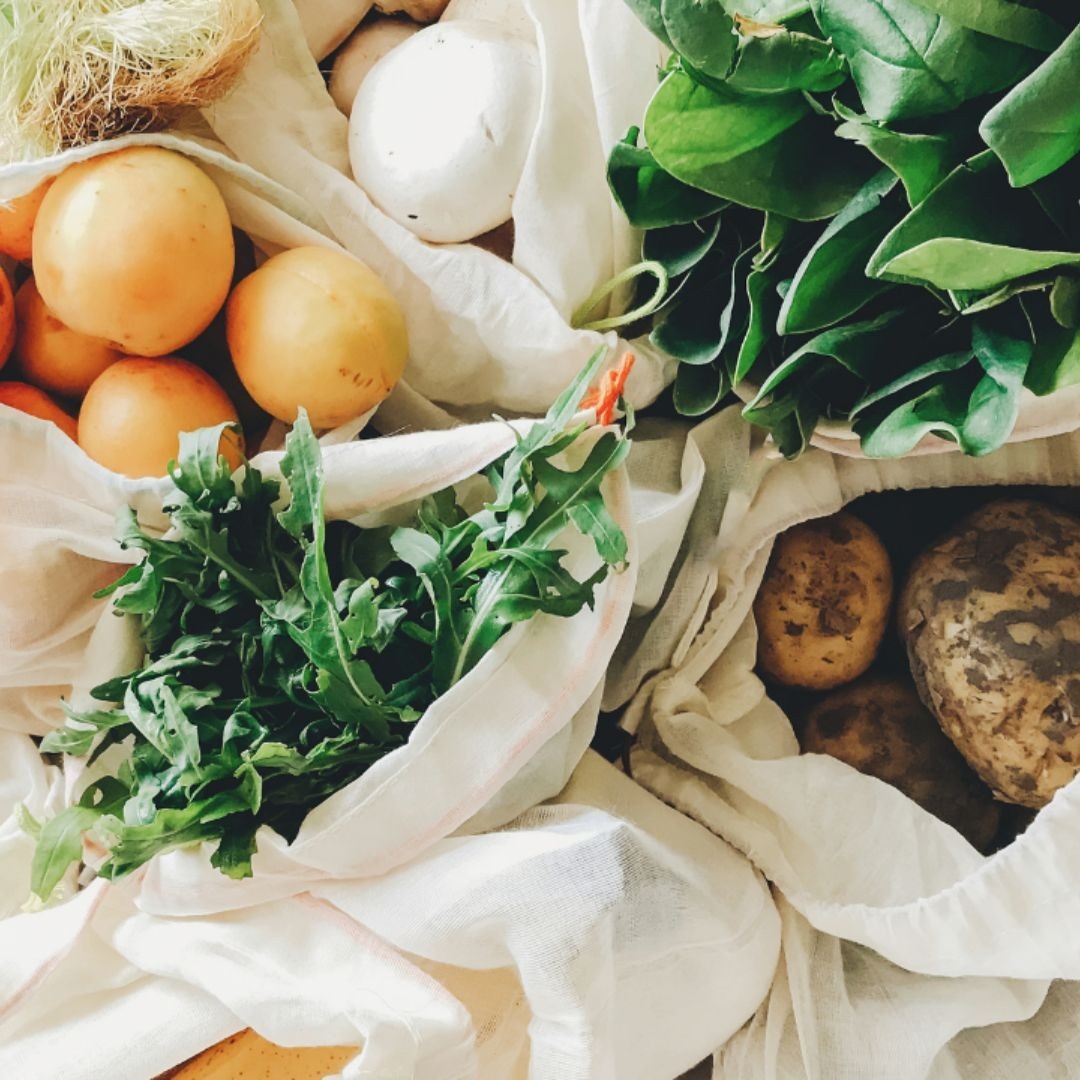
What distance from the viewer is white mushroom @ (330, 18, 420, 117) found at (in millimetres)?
692

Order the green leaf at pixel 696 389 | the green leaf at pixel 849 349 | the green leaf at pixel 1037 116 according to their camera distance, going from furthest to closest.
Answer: the green leaf at pixel 696 389 < the green leaf at pixel 849 349 < the green leaf at pixel 1037 116

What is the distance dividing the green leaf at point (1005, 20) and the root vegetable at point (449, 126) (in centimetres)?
25

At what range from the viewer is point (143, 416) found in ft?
1.88

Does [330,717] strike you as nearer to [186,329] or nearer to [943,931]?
[186,329]

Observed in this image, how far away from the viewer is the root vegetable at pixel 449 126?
1.98 ft

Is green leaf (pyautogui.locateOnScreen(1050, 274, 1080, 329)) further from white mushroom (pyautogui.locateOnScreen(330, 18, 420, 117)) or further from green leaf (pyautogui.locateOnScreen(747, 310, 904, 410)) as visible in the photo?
white mushroom (pyautogui.locateOnScreen(330, 18, 420, 117))

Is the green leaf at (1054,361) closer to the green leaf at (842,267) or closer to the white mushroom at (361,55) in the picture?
the green leaf at (842,267)

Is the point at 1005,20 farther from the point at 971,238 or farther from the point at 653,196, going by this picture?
the point at 653,196

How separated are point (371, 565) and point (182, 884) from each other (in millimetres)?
185

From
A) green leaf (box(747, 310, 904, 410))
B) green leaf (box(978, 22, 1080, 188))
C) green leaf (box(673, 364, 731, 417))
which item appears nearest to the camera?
green leaf (box(978, 22, 1080, 188))

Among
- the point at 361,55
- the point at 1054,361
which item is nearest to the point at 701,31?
the point at 1054,361

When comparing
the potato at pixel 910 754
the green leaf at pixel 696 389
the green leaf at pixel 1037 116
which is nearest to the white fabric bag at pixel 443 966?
the potato at pixel 910 754

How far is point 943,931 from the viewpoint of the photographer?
0.55 m

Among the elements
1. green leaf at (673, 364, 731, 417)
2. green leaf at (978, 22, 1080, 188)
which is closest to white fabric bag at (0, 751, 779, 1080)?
green leaf at (673, 364, 731, 417)
